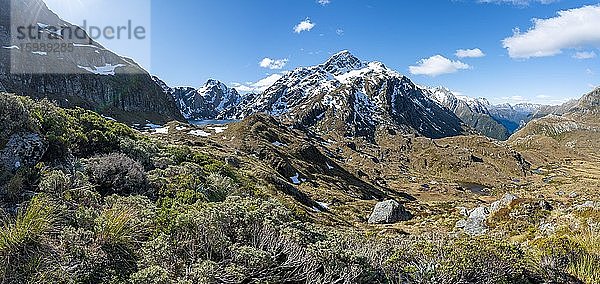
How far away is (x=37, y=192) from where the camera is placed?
7.97m

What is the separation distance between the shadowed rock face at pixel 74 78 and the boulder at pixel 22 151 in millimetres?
120017

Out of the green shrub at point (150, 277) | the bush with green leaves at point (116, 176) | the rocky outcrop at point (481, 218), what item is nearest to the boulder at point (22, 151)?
the bush with green leaves at point (116, 176)

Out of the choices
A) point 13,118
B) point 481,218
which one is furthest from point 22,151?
point 481,218

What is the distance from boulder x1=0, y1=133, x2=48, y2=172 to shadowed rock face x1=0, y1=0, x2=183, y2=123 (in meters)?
120

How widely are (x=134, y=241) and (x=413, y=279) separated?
5.70 meters

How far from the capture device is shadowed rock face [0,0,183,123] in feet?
407

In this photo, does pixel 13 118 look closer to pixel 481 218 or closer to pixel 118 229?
pixel 118 229

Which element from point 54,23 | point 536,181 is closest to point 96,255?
point 54,23

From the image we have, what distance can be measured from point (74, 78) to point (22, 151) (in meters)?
165

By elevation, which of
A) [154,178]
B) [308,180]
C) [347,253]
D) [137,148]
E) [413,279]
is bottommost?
[308,180]

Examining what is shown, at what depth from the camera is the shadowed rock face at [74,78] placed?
407ft

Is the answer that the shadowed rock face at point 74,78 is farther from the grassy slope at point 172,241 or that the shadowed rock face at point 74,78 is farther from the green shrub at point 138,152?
the grassy slope at point 172,241

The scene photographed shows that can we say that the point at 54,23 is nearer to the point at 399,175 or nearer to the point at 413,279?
the point at 399,175

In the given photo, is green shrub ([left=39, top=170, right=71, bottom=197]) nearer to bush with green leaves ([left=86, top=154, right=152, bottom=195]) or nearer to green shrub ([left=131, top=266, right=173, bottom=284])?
bush with green leaves ([left=86, top=154, right=152, bottom=195])
